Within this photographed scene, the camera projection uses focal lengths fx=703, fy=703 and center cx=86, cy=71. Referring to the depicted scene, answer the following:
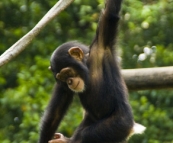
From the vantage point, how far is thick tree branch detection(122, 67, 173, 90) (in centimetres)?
511

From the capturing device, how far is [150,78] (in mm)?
5145

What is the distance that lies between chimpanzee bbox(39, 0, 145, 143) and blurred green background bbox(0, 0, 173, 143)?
8.37ft

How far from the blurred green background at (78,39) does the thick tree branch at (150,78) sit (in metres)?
2.49

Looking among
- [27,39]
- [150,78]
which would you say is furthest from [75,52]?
[27,39]

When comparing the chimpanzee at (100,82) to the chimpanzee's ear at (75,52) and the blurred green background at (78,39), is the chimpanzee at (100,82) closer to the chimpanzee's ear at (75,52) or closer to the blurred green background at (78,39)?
the chimpanzee's ear at (75,52)

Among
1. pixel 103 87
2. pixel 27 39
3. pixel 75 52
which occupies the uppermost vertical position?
pixel 27 39

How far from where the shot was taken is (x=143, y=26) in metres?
8.91

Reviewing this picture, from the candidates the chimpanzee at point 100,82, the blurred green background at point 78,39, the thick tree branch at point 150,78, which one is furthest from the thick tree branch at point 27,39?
the blurred green background at point 78,39

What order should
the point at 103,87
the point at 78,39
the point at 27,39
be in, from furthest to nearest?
the point at 78,39 < the point at 103,87 < the point at 27,39

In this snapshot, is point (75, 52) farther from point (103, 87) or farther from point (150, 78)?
point (150, 78)

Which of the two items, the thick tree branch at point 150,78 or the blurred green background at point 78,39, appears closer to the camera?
the thick tree branch at point 150,78

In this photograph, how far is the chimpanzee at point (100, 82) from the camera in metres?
4.99

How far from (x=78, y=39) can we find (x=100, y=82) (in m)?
3.76

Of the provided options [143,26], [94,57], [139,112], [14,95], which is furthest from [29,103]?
[94,57]
